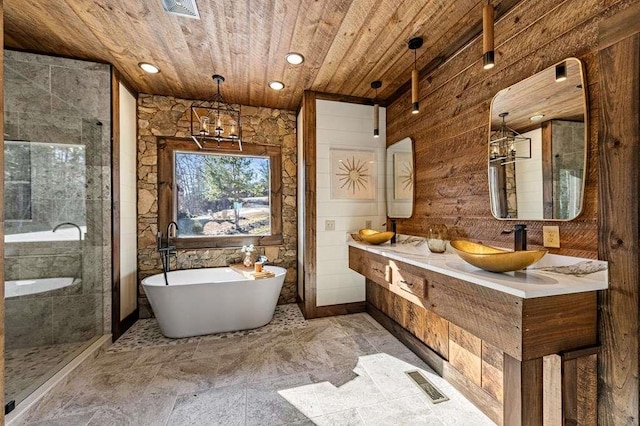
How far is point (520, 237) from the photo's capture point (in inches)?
57.5

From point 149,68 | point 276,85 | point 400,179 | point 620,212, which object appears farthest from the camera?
point 400,179

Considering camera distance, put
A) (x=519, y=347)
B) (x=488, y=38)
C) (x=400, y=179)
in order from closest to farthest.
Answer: (x=519, y=347)
(x=488, y=38)
(x=400, y=179)

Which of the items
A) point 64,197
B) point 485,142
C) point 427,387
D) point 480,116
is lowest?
point 427,387

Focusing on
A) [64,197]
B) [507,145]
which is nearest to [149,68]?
[64,197]

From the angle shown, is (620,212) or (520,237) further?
(520,237)

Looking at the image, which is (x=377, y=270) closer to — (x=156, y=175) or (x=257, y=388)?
(x=257, y=388)

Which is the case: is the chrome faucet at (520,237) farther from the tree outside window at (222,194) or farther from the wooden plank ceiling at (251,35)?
the tree outside window at (222,194)

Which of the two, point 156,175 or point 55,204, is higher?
point 156,175

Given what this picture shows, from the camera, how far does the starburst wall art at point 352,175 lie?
299cm

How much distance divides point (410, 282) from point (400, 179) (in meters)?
1.42

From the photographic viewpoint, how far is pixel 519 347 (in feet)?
3.39

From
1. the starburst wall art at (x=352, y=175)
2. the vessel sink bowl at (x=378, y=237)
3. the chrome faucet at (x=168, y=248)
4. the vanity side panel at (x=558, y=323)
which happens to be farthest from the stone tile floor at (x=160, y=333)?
the vanity side panel at (x=558, y=323)

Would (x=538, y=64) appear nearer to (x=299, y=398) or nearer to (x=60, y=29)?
(x=299, y=398)

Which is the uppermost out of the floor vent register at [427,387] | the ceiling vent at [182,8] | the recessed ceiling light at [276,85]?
the recessed ceiling light at [276,85]
